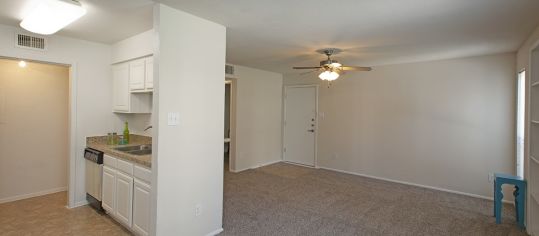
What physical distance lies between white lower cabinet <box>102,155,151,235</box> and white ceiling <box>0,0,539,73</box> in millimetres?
1478

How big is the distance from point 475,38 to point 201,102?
130 inches

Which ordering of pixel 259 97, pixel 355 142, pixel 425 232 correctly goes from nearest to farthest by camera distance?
pixel 425 232 → pixel 355 142 → pixel 259 97

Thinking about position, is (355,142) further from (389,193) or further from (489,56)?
(489,56)

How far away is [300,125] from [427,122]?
2.64 metres

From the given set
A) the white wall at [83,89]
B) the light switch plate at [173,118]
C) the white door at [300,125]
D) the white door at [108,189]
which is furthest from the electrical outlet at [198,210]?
the white door at [300,125]

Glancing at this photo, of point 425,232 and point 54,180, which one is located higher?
point 54,180

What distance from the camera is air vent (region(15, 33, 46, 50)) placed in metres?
3.02

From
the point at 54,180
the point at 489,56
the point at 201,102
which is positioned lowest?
the point at 54,180

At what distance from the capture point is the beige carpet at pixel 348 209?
10.0 feet

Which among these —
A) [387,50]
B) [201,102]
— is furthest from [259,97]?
[201,102]

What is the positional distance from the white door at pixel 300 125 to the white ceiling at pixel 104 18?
3959mm

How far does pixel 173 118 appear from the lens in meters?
2.40

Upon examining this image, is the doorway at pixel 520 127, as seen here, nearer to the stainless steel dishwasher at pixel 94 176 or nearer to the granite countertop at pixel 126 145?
the granite countertop at pixel 126 145

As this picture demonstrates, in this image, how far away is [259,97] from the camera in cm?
601
